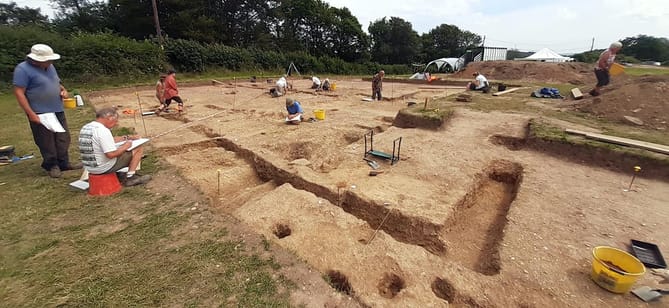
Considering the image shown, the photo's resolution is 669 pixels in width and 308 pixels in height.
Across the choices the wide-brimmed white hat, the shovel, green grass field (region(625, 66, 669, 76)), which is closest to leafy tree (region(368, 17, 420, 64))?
green grass field (region(625, 66, 669, 76))

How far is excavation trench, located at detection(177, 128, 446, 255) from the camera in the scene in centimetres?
368

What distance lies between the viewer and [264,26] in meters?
39.7

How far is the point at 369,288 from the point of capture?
2635 mm

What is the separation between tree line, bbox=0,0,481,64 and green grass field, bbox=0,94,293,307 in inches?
938

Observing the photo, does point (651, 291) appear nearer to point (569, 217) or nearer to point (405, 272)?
point (569, 217)

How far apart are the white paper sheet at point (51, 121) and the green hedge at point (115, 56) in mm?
15021

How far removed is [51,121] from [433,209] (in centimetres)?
594

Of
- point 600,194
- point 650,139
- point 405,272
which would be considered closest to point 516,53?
point 650,139

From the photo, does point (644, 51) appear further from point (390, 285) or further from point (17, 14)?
point (17, 14)

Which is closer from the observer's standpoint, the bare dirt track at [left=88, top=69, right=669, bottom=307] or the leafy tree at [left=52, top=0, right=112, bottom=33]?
the bare dirt track at [left=88, top=69, right=669, bottom=307]

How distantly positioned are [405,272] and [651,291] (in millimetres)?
2152

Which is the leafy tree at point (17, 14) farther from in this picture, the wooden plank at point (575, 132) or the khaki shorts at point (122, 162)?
the wooden plank at point (575, 132)

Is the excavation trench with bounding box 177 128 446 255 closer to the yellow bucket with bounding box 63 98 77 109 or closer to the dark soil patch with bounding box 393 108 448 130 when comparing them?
the dark soil patch with bounding box 393 108 448 130

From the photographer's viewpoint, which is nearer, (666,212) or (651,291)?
(651,291)
